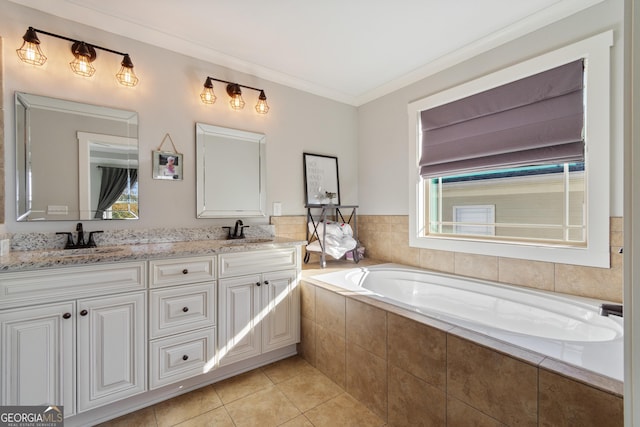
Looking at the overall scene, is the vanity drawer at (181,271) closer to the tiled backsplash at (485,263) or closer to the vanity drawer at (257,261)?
the vanity drawer at (257,261)

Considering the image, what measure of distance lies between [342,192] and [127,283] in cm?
213

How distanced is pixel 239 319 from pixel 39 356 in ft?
3.18

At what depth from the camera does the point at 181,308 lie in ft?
5.62

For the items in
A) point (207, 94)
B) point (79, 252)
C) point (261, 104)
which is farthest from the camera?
point (261, 104)

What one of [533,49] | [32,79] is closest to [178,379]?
[32,79]

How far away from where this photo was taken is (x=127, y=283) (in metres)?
1.55

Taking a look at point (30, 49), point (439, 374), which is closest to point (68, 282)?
point (30, 49)

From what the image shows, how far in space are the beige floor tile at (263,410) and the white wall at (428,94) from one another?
183cm

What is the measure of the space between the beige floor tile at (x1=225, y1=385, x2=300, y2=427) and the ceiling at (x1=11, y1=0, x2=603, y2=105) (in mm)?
2401

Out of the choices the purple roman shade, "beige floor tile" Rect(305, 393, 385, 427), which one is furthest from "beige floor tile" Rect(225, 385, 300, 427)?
the purple roman shade

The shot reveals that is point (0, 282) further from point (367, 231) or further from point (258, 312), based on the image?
point (367, 231)

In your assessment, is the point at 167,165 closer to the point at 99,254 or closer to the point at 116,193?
the point at 116,193

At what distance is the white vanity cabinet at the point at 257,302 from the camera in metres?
1.87

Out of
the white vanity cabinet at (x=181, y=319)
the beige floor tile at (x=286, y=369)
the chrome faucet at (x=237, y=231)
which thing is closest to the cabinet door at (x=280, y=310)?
the beige floor tile at (x=286, y=369)
